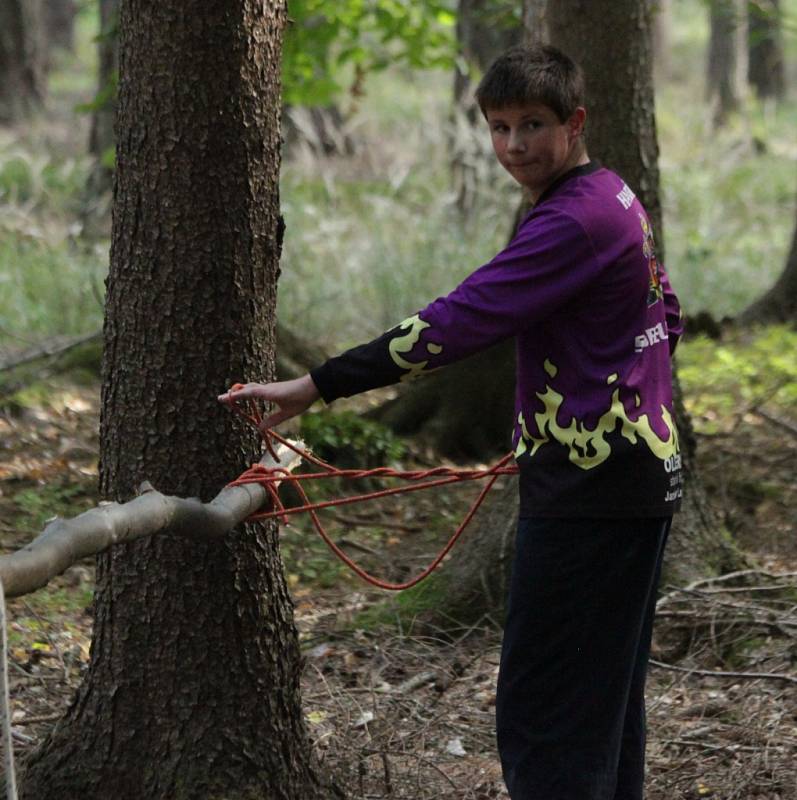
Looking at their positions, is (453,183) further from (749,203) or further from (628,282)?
(628,282)

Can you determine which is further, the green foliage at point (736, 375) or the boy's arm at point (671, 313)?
the green foliage at point (736, 375)

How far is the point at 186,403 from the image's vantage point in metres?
3.03

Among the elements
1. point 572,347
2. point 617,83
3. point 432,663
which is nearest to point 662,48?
point 617,83

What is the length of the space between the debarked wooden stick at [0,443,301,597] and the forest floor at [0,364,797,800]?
3.40 ft

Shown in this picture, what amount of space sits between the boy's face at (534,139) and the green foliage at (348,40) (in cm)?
462

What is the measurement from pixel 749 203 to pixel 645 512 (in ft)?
41.9

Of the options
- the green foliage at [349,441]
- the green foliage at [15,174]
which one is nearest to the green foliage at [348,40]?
the green foliage at [349,441]

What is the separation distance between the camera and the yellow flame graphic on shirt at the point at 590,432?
2660 millimetres

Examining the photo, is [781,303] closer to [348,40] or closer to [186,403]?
[348,40]

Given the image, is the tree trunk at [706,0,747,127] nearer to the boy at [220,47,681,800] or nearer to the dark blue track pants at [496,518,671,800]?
the boy at [220,47,681,800]

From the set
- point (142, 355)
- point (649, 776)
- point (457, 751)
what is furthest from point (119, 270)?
point (649, 776)

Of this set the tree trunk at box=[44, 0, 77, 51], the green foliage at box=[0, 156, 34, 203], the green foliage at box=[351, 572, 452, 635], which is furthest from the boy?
the tree trunk at box=[44, 0, 77, 51]

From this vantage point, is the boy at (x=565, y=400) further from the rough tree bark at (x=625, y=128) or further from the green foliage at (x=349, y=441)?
the green foliage at (x=349, y=441)

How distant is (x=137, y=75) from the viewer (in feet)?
9.82
